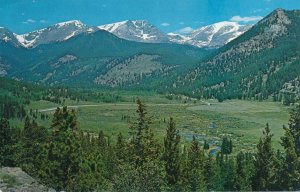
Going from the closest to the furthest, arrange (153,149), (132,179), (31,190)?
(132,179)
(31,190)
(153,149)

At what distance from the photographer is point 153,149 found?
6462cm

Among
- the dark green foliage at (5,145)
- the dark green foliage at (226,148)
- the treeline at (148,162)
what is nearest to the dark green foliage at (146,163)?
the treeline at (148,162)

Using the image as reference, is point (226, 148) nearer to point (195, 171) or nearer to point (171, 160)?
point (195, 171)

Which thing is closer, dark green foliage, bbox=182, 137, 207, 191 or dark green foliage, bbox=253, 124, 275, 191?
dark green foliage, bbox=253, 124, 275, 191

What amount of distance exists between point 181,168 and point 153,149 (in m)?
13.0

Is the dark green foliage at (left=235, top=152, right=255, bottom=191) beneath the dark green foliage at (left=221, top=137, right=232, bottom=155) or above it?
above

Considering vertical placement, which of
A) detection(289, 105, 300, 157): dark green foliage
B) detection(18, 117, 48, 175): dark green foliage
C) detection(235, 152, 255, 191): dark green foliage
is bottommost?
detection(235, 152, 255, 191): dark green foliage

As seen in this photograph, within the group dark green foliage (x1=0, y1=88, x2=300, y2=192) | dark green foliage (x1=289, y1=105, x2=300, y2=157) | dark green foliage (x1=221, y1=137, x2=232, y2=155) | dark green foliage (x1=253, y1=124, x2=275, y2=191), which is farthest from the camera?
dark green foliage (x1=221, y1=137, x2=232, y2=155)

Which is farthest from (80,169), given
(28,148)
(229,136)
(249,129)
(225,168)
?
(249,129)

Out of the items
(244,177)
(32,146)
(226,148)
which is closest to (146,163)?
(244,177)

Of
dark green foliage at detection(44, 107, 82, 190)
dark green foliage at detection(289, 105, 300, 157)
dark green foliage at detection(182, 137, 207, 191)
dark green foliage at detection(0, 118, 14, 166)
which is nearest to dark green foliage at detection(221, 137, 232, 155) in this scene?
dark green foliage at detection(182, 137, 207, 191)

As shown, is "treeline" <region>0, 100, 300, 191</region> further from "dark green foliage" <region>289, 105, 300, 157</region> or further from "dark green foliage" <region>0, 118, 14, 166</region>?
"dark green foliage" <region>0, 118, 14, 166</region>

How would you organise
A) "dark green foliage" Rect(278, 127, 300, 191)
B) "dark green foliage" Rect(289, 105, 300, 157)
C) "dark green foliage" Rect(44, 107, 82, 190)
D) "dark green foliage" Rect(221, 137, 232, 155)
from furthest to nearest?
"dark green foliage" Rect(221, 137, 232, 155), "dark green foliage" Rect(289, 105, 300, 157), "dark green foliage" Rect(278, 127, 300, 191), "dark green foliage" Rect(44, 107, 82, 190)

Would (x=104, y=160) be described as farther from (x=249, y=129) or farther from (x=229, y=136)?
(x=249, y=129)
